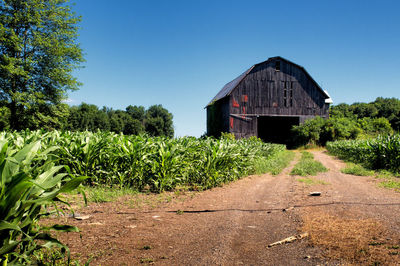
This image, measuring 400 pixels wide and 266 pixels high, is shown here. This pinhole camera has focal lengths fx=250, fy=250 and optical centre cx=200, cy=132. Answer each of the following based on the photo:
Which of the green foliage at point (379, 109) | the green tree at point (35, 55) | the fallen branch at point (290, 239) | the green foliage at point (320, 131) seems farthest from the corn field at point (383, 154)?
the green foliage at point (379, 109)

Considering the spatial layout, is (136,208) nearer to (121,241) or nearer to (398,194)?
Answer: (121,241)

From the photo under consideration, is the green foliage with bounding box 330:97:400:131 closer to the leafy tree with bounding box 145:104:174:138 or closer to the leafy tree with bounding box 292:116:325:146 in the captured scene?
the leafy tree with bounding box 292:116:325:146

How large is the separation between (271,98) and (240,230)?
24.5 m

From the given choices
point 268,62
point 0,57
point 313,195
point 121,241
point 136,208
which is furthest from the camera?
point 268,62

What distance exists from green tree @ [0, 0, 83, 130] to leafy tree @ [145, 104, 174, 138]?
59615mm

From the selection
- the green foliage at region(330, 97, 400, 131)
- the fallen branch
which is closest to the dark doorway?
the fallen branch

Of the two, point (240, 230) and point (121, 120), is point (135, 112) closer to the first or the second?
point (121, 120)

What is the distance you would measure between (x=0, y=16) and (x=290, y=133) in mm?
30582

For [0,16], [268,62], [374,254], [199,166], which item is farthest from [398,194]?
[0,16]

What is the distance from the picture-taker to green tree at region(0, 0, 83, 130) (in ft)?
70.5

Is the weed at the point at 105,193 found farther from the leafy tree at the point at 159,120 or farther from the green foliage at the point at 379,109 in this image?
the leafy tree at the point at 159,120

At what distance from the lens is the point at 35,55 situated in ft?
76.1

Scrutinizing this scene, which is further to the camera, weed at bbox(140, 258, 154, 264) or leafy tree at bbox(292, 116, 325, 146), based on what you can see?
leafy tree at bbox(292, 116, 325, 146)

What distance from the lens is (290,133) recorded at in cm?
2939
